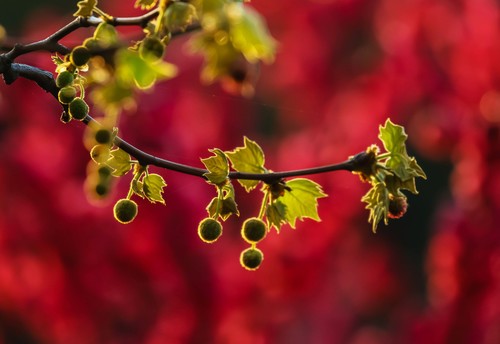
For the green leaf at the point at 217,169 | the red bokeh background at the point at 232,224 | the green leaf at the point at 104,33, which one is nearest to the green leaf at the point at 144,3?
the green leaf at the point at 104,33

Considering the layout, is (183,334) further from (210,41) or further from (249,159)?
(210,41)

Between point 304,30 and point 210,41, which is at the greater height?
point 304,30

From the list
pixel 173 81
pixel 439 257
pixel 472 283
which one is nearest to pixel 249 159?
pixel 472 283

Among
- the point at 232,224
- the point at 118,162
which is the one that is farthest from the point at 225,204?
the point at 232,224

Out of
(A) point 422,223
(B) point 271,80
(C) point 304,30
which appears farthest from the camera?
(A) point 422,223

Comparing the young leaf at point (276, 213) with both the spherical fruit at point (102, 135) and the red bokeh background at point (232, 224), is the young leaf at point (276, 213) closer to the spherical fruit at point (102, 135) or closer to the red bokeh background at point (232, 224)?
the spherical fruit at point (102, 135)

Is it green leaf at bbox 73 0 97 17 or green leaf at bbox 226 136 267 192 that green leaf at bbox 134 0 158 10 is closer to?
green leaf at bbox 73 0 97 17

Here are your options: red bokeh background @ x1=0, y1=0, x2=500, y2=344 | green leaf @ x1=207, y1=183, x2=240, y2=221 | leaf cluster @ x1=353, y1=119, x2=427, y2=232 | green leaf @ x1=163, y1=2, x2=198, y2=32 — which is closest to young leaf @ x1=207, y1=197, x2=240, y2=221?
green leaf @ x1=207, y1=183, x2=240, y2=221

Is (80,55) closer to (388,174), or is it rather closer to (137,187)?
(137,187)
